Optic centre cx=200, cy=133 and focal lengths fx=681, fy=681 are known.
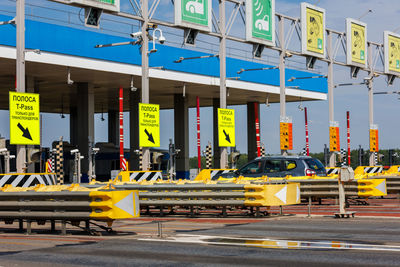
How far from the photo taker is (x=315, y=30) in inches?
1606

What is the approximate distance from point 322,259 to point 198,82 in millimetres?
37438

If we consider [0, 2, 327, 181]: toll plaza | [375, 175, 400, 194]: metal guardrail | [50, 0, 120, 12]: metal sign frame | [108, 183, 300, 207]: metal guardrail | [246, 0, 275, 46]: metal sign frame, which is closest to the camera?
[108, 183, 300, 207]: metal guardrail

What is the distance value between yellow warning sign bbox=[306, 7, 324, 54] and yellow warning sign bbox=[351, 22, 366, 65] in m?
5.58

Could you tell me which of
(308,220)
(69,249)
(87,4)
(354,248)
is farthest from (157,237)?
(87,4)

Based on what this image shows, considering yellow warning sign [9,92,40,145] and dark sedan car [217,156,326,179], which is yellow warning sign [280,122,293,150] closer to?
dark sedan car [217,156,326,179]

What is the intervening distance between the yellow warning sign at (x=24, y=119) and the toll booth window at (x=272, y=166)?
7846 millimetres

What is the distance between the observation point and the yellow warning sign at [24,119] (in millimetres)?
20594

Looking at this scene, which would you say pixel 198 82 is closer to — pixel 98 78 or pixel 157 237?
pixel 98 78

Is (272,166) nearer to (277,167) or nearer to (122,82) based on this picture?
(277,167)

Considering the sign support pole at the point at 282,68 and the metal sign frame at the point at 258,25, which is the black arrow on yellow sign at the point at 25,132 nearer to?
the metal sign frame at the point at 258,25

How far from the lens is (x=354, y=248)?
1097cm

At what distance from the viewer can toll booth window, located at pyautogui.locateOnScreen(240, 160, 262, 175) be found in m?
23.7

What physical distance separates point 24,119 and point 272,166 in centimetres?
855

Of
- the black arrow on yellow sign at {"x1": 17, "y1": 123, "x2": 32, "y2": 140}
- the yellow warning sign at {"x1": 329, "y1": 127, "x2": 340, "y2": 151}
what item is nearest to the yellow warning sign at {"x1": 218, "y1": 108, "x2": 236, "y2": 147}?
the yellow warning sign at {"x1": 329, "y1": 127, "x2": 340, "y2": 151}
